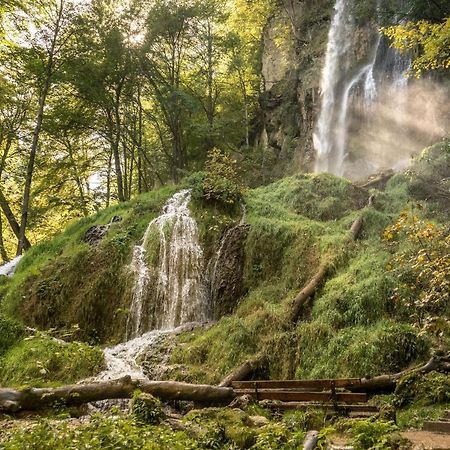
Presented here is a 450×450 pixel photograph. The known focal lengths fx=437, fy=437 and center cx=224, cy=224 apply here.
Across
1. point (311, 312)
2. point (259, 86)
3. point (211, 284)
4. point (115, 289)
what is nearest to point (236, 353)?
point (311, 312)

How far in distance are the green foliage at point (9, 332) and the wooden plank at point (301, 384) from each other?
600 centimetres

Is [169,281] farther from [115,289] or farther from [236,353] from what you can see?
[236,353]

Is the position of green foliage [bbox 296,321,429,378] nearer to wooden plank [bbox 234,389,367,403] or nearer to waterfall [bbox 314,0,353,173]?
wooden plank [bbox 234,389,367,403]

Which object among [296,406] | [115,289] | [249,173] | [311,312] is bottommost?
[296,406]

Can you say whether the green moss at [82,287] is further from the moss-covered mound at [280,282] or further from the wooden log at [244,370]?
the wooden log at [244,370]

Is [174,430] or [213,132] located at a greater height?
[213,132]

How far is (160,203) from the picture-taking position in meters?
16.4

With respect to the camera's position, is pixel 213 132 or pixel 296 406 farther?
pixel 213 132

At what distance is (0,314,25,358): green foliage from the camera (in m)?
10.9

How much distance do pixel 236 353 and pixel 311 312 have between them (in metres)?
2.01

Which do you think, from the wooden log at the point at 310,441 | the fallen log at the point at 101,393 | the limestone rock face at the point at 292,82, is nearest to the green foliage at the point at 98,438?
the wooden log at the point at 310,441

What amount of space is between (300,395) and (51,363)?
570cm

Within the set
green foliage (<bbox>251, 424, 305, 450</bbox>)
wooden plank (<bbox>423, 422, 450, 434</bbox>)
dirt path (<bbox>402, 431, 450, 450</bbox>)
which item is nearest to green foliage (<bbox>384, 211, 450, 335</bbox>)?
wooden plank (<bbox>423, 422, 450, 434</bbox>)

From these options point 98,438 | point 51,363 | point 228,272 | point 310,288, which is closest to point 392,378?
point 310,288
